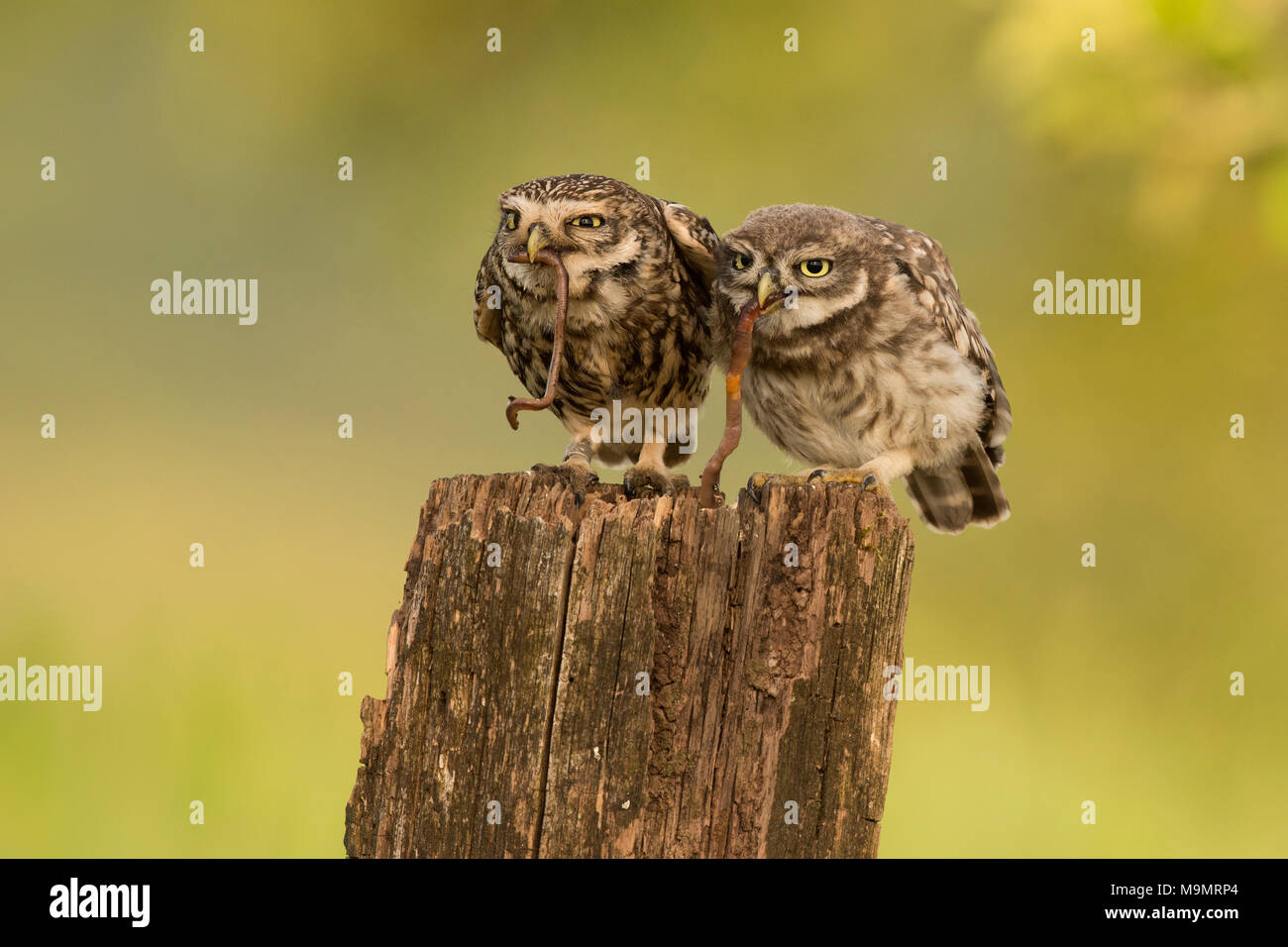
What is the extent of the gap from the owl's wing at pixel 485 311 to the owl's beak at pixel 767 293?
0.85m

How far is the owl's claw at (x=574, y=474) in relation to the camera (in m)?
3.12

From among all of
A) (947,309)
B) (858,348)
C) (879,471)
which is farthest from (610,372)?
(947,309)

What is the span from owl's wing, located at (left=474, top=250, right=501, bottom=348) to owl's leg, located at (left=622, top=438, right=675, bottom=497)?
61 centimetres

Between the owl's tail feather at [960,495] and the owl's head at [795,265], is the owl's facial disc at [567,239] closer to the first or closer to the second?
the owl's head at [795,265]

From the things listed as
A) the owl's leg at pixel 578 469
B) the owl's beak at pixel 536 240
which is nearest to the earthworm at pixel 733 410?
the owl's leg at pixel 578 469

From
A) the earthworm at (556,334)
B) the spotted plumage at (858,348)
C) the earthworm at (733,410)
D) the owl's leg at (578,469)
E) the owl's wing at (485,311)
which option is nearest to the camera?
the earthworm at (733,410)

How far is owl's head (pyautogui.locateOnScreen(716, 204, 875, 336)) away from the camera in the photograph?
332 centimetres

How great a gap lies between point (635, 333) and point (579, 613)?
129 centimetres

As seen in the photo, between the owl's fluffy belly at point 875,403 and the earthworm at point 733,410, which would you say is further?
the owl's fluffy belly at point 875,403

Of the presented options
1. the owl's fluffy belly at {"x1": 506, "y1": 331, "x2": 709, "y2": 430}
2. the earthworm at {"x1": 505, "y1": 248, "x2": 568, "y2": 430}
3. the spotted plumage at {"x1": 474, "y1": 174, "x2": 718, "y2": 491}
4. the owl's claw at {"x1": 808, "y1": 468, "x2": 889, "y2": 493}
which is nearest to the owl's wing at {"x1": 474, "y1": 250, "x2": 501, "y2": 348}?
the spotted plumage at {"x1": 474, "y1": 174, "x2": 718, "y2": 491}

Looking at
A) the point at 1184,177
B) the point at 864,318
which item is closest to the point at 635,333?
the point at 864,318

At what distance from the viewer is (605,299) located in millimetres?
3461

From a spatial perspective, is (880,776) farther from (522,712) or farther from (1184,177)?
(1184,177)

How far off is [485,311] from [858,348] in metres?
1.15
